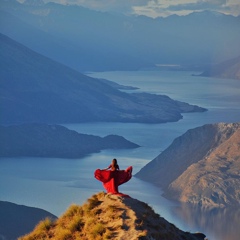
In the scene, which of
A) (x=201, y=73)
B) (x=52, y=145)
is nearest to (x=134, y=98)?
(x=201, y=73)

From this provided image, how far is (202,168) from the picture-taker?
255ft

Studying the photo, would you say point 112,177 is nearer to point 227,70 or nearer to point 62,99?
point 62,99

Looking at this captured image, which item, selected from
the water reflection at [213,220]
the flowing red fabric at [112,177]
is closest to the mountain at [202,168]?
the water reflection at [213,220]

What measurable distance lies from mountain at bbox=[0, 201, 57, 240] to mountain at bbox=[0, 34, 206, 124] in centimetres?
8024

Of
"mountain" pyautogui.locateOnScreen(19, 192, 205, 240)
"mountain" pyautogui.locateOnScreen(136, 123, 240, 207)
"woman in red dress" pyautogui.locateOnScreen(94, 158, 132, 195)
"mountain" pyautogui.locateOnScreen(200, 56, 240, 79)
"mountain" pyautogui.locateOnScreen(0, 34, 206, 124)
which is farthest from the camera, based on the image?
"mountain" pyautogui.locateOnScreen(200, 56, 240, 79)

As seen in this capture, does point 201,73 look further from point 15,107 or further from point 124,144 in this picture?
point 124,144

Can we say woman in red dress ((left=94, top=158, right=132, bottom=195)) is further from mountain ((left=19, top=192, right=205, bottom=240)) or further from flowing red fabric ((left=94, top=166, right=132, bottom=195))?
mountain ((left=19, top=192, right=205, bottom=240))

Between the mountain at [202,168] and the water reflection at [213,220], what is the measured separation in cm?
141

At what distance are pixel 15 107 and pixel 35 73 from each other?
12.2 meters

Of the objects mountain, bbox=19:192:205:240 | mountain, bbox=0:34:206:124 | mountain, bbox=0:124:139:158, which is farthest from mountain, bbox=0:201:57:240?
mountain, bbox=0:34:206:124

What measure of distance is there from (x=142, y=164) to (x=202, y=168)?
22480 mm

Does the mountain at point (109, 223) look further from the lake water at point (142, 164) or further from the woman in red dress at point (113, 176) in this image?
the lake water at point (142, 164)

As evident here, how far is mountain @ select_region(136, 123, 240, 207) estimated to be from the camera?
243 feet

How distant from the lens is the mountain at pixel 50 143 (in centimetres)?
11806
